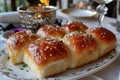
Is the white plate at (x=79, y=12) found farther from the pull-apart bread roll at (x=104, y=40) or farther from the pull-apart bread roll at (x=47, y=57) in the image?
the pull-apart bread roll at (x=47, y=57)

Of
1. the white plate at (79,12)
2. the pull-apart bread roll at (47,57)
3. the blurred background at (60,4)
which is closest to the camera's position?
the pull-apart bread roll at (47,57)

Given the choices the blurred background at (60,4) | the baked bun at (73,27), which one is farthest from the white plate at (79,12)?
the blurred background at (60,4)

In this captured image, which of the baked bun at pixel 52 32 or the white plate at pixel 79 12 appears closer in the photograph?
the baked bun at pixel 52 32

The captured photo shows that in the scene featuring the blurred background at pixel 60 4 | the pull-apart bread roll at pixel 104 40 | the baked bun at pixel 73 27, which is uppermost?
the baked bun at pixel 73 27

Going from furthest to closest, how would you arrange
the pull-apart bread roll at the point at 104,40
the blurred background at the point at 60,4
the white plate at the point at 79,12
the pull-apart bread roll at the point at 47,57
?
the blurred background at the point at 60,4, the white plate at the point at 79,12, the pull-apart bread roll at the point at 104,40, the pull-apart bread roll at the point at 47,57

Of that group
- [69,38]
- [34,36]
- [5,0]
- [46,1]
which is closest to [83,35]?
[69,38]

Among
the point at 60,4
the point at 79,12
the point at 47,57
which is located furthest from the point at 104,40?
the point at 60,4
